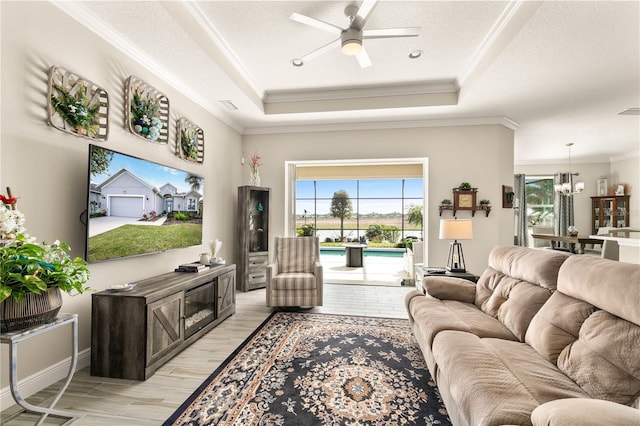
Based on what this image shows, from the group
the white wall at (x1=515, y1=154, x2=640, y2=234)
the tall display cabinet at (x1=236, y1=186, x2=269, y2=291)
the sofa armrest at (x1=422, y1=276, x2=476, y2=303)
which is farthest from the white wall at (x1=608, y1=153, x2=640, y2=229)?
the tall display cabinet at (x1=236, y1=186, x2=269, y2=291)

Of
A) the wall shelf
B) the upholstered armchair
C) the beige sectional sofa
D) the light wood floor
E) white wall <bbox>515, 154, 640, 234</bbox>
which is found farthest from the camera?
white wall <bbox>515, 154, 640, 234</bbox>

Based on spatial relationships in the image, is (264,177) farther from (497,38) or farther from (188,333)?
(497,38)

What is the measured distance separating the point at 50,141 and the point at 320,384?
100 inches

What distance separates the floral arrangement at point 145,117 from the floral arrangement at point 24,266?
4.61 feet

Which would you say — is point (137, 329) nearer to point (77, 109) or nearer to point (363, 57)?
point (77, 109)

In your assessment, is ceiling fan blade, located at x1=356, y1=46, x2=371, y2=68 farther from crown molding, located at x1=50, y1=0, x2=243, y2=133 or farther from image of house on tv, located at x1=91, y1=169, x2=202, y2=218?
image of house on tv, located at x1=91, y1=169, x2=202, y2=218

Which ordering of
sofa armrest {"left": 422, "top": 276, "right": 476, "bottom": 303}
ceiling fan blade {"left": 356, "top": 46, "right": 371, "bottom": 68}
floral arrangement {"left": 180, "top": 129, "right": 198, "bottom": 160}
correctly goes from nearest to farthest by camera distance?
ceiling fan blade {"left": 356, "top": 46, "right": 371, "bottom": 68} < sofa armrest {"left": 422, "top": 276, "right": 476, "bottom": 303} < floral arrangement {"left": 180, "top": 129, "right": 198, "bottom": 160}

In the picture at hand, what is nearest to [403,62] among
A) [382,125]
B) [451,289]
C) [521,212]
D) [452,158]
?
[382,125]

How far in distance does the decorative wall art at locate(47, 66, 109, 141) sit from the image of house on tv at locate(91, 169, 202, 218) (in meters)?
Result: 0.38

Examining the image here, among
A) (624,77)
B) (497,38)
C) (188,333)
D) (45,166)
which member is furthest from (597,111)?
(45,166)

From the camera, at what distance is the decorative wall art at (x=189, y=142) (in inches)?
138

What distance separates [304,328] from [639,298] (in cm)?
260

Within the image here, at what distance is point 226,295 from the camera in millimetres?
3469

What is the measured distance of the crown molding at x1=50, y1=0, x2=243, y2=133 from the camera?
2.22 metres
